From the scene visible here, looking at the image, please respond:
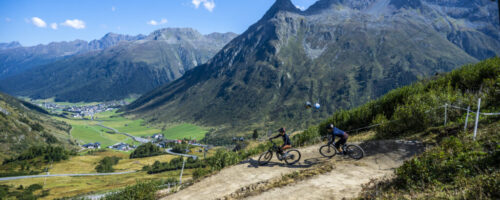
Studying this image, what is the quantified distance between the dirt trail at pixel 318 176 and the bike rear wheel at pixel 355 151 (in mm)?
485

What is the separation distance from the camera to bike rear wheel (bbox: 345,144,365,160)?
1870cm

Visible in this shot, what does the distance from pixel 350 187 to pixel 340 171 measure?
2866 millimetres

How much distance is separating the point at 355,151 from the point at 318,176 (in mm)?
4485

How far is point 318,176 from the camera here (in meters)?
16.3

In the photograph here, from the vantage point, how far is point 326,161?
63.9 feet

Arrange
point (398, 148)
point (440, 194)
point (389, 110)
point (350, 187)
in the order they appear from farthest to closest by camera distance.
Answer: point (389, 110), point (398, 148), point (350, 187), point (440, 194)

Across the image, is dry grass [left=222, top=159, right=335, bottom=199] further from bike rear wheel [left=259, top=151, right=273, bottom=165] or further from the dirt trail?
bike rear wheel [left=259, top=151, right=273, bottom=165]

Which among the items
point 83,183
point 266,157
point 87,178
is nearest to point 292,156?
point 266,157

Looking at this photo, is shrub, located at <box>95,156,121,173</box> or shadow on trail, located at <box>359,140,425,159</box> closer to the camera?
Answer: shadow on trail, located at <box>359,140,425,159</box>

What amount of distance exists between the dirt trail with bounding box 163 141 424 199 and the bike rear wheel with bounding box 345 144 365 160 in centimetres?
49

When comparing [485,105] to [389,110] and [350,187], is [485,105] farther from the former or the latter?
[350,187]

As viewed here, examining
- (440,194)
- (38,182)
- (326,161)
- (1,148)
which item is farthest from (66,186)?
(440,194)

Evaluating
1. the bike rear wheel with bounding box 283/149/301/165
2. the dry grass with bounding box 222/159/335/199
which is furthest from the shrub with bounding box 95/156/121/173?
the dry grass with bounding box 222/159/335/199

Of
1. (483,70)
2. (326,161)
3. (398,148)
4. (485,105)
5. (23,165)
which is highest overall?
(483,70)
